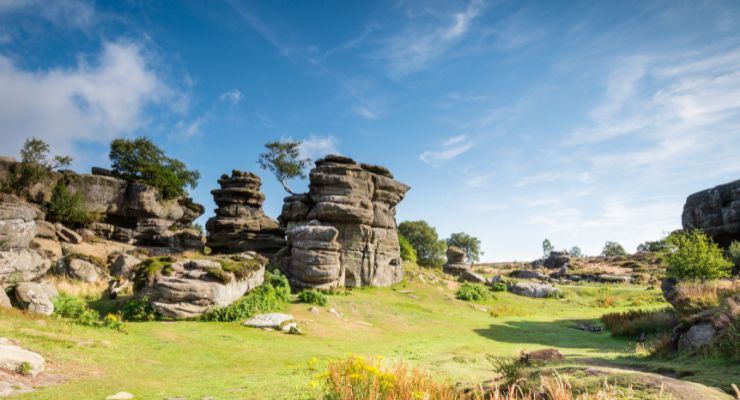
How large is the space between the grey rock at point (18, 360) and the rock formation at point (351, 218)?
2042 centimetres

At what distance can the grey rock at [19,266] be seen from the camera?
19.3 metres

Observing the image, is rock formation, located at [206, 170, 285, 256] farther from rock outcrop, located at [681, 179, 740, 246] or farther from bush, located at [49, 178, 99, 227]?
rock outcrop, located at [681, 179, 740, 246]

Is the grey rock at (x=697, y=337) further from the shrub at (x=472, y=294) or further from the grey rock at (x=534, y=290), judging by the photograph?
the grey rock at (x=534, y=290)

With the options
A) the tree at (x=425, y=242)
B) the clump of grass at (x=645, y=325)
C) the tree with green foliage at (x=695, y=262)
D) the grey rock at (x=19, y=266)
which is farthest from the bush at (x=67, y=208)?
the tree with green foliage at (x=695, y=262)

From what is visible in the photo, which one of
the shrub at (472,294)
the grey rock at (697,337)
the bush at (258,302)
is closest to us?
the grey rock at (697,337)

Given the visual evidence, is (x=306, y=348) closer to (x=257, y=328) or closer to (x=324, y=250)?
(x=257, y=328)

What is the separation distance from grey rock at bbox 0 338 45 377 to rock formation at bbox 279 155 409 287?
804 inches

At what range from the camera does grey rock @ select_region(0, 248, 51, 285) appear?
19300 millimetres

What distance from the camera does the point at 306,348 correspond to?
1536cm

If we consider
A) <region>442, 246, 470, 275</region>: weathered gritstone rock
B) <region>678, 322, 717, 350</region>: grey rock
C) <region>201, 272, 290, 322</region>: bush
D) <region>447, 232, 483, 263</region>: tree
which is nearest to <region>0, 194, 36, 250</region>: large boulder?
<region>201, 272, 290, 322</region>: bush

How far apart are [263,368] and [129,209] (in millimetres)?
40690

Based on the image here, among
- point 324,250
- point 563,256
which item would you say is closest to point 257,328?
point 324,250

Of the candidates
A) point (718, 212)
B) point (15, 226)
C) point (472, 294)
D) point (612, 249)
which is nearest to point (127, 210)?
point (15, 226)

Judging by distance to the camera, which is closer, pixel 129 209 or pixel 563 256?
pixel 129 209
